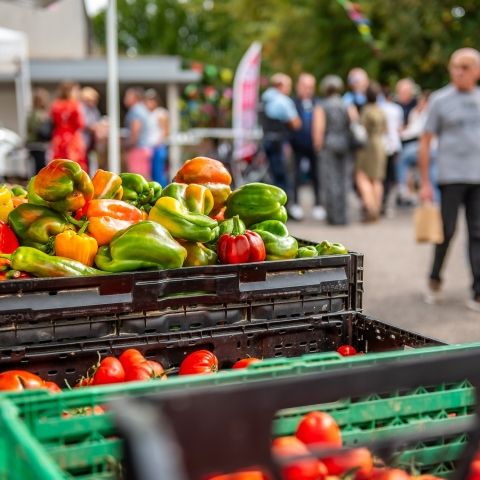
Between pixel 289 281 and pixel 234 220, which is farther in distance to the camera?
pixel 234 220

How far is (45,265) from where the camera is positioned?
9.51ft

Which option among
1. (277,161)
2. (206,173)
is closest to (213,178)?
(206,173)

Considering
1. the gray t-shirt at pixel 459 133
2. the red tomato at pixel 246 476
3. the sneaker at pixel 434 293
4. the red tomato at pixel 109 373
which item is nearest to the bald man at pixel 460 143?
the gray t-shirt at pixel 459 133

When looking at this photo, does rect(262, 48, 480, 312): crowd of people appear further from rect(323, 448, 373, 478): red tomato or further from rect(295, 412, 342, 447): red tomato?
rect(323, 448, 373, 478): red tomato

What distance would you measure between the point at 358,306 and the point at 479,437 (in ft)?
5.47

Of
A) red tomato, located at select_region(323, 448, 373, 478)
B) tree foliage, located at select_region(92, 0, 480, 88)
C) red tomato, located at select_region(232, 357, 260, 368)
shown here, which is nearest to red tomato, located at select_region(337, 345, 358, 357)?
red tomato, located at select_region(232, 357, 260, 368)

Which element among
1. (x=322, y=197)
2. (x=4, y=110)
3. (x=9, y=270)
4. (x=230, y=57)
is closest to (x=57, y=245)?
(x=9, y=270)

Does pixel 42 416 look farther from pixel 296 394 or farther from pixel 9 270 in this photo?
pixel 9 270

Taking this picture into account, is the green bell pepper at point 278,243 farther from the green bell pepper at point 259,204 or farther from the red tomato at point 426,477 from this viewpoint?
the red tomato at point 426,477

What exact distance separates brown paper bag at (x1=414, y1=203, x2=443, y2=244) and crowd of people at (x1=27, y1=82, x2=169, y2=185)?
676cm

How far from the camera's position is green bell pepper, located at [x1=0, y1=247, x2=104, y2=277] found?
2.88 meters

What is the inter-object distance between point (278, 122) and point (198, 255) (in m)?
10.9

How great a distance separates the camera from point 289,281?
9.96 ft

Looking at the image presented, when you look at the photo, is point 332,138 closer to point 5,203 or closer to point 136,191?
point 136,191
